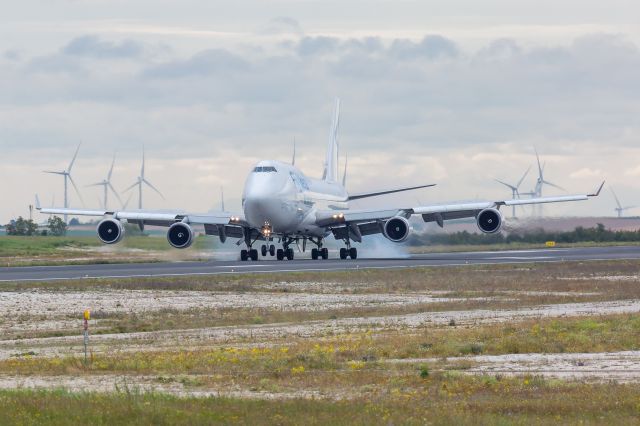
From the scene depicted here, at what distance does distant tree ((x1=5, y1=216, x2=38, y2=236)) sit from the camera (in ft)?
486

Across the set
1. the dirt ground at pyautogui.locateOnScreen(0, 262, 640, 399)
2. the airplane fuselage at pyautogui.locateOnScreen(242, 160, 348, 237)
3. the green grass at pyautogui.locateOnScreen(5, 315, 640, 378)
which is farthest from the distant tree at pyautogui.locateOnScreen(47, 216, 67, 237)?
the green grass at pyautogui.locateOnScreen(5, 315, 640, 378)

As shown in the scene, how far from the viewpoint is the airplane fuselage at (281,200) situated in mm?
73500

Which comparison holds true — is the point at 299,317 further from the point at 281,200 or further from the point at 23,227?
the point at 23,227

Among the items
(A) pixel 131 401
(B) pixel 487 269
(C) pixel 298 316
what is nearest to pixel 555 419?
(A) pixel 131 401

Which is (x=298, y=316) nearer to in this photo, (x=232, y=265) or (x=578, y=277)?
(x=578, y=277)

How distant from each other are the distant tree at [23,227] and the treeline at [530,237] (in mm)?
63912

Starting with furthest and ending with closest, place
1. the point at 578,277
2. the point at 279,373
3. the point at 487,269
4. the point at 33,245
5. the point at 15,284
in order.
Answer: the point at 33,245, the point at 487,269, the point at 578,277, the point at 15,284, the point at 279,373

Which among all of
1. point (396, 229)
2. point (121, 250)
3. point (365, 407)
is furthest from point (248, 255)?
point (365, 407)

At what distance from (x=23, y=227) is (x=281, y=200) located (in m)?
81.0

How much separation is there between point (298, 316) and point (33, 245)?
79.0 m

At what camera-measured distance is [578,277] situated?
191ft

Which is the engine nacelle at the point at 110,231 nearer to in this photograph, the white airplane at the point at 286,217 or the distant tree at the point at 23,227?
the white airplane at the point at 286,217

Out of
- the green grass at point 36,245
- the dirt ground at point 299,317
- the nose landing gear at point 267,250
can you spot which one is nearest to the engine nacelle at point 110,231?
the nose landing gear at point 267,250

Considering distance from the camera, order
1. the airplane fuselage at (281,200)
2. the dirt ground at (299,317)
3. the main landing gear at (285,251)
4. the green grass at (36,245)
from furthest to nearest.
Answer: the green grass at (36,245) < the main landing gear at (285,251) < the airplane fuselage at (281,200) < the dirt ground at (299,317)
